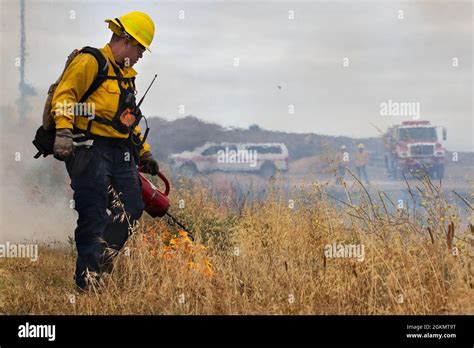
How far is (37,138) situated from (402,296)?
3.40 metres

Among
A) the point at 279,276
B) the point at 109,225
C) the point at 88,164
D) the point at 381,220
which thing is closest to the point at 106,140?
the point at 88,164

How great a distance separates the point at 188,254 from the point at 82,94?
1.85 meters

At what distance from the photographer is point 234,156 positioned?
12.1 meters

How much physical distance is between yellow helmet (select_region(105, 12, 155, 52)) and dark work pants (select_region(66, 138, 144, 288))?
3.13 ft

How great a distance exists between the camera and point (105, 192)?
7762mm

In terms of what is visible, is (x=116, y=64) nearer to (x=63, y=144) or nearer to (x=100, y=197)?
(x=63, y=144)

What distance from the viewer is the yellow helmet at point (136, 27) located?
7715mm

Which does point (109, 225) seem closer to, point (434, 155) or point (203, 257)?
point (203, 257)

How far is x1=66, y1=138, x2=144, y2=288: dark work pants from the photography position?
763 centimetres
